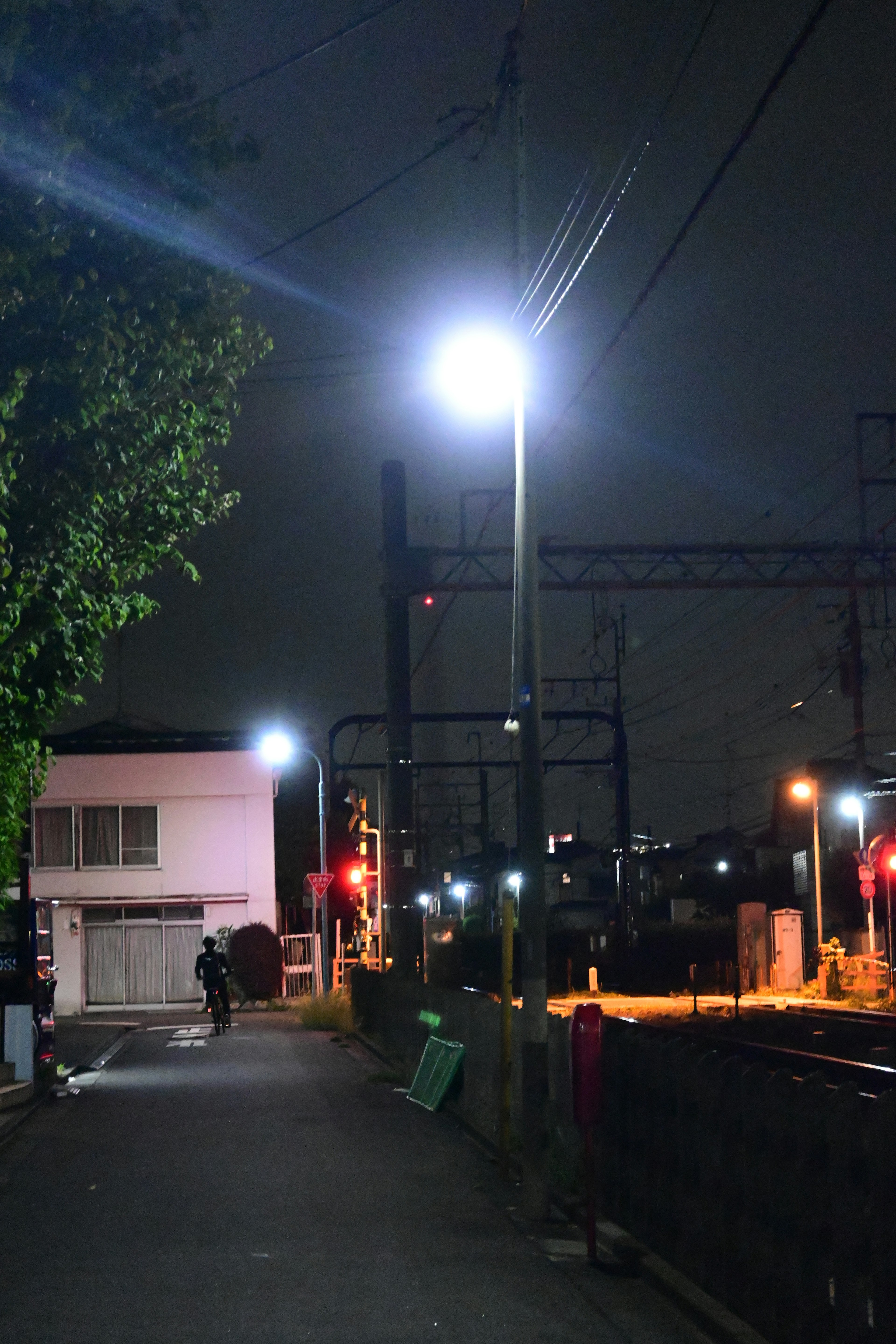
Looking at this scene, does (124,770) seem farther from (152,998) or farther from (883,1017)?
(883,1017)

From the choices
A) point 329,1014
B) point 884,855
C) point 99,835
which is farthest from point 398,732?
point 99,835

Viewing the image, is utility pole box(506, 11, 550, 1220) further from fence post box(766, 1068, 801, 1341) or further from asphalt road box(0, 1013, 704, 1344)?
fence post box(766, 1068, 801, 1341)

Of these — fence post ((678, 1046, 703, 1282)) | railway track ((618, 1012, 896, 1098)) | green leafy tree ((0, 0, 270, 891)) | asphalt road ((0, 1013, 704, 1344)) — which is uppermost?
green leafy tree ((0, 0, 270, 891))

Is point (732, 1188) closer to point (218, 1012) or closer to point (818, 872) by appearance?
point (218, 1012)

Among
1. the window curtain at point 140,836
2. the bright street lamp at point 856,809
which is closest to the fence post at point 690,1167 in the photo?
the bright street lamp at point 856,809

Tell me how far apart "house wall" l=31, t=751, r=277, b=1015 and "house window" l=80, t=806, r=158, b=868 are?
0.22m

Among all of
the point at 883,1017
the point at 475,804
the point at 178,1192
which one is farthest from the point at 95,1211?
the point at 475,804

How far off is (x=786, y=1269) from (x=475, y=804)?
100 meters

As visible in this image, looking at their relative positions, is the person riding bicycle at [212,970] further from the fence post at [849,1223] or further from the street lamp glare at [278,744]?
the fence post at [849,1223]

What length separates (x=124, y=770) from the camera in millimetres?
43438

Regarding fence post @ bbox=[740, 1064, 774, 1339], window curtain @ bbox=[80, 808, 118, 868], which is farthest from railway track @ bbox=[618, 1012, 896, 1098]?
window curtain @ bbox=[80, 808, 118, 868]

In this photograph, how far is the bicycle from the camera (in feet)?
94.8

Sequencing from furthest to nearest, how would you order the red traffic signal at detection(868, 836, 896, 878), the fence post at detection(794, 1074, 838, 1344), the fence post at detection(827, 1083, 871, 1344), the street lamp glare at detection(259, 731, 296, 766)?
the street lamp glare at detection(259, 731, 296, 766) → the red traffic signal at detection(868, 836, 896, 878) → the fence post at detection(794, 1074, 838, 1344) → the fence post at detection(827, 1083, 871, 1344)

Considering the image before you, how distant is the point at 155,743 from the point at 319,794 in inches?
265
